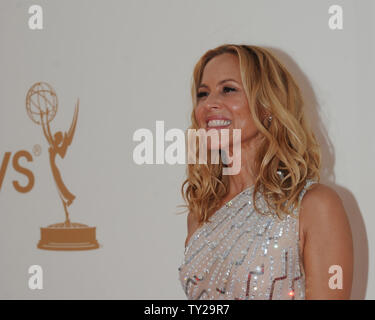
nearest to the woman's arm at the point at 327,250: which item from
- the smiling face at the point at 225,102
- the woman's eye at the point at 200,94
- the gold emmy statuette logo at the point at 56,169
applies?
the smiling face at the point at 225,102

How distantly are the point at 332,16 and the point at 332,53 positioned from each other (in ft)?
0.41

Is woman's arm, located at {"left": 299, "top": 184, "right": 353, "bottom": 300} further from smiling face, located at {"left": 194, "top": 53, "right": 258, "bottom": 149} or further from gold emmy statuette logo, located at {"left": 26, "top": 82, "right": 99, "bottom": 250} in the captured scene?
gold emmy statuette logo, located at {"left": 26, "top": 82, "right": 99, "bottom": 250}

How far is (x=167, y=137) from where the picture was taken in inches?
70.0

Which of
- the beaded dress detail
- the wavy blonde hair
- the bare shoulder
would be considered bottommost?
the beaded dress detail

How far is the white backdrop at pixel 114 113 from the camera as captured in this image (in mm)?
1688

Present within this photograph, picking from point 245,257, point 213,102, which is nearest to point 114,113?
point 213,102

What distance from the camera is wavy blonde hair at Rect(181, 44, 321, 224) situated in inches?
54.8

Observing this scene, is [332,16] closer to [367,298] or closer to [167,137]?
[167,137]

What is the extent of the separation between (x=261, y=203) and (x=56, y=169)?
86 cm

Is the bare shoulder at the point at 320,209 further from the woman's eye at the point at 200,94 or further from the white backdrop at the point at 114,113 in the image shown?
the woman's eye at the point at 200,94

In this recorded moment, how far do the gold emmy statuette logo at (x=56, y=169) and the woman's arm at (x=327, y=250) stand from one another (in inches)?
34.1

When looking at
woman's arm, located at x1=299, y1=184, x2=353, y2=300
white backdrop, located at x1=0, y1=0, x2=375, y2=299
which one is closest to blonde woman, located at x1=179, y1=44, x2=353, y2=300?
woman's arm, located at x1=299, y1=184, x2=353, y2=300

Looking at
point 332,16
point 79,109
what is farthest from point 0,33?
point 332,16

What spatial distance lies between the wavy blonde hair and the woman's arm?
0.08 metres
